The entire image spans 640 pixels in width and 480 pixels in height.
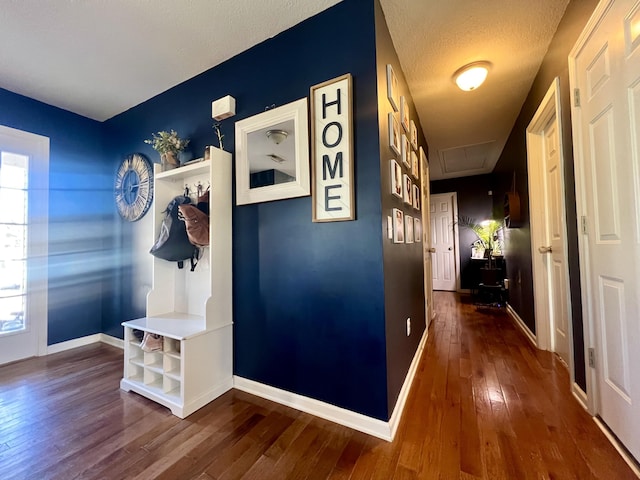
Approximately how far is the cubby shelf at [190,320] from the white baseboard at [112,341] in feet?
3.29

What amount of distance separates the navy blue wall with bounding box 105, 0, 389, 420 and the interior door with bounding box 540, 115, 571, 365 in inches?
70.1

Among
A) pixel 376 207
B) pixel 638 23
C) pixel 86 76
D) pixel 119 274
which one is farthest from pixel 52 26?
pixel 638 23

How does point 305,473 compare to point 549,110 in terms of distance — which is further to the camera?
point 549,110

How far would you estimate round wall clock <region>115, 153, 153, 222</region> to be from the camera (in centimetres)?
255

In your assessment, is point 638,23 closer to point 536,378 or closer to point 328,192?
point 328,192

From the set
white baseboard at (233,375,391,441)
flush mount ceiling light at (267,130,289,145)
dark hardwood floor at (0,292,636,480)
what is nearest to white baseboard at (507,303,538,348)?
dark hardwood floor at (0,292,636,480)

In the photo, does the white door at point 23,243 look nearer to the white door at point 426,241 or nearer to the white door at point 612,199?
the white door at point 426,241

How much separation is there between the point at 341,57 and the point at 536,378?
8.45 feet

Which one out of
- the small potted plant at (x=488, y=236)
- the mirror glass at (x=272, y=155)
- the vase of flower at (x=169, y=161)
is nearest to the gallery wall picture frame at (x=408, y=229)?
the mirror glass at (x=272, y=155)

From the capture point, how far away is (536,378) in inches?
74.0

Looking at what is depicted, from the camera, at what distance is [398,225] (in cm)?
167

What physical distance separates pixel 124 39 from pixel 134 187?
1.34m

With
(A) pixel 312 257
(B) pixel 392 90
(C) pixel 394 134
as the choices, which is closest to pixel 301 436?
(A) pixel 312 257

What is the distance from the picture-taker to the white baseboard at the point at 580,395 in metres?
1.50
